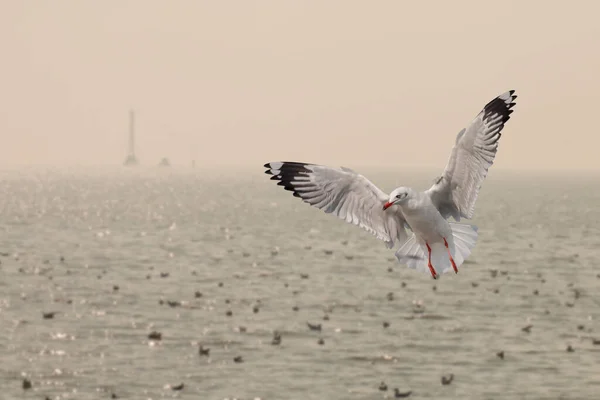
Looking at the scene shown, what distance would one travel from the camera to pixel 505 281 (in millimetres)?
105750

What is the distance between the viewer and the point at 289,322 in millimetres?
82938

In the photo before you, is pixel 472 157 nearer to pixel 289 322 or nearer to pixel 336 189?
pixel 336 189

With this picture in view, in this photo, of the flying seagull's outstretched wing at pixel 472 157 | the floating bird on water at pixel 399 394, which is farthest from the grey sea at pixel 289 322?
the flying seagull's outstretched wing at pixel 472 157

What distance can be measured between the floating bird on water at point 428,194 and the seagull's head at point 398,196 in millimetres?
166

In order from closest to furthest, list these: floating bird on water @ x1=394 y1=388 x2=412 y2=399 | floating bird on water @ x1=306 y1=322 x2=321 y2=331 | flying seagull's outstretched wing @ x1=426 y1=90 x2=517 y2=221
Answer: flying seagull's outstretched wing @ x1=426 y1=90 x2=517 y2=221 < floating bird on water @ x1=394 y1=388 x2=412 y2=399 < floating bird on water @ x1=306 y1=322 x2=321 y2=331

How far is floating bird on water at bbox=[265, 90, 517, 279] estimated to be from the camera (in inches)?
490

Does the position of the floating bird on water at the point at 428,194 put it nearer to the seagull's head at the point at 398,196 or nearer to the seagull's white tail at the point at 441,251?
the seagull's white tail at the point at 441,251

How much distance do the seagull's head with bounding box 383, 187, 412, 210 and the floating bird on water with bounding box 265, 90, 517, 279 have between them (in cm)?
17

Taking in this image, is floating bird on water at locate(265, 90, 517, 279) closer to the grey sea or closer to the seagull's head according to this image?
the seagull's head

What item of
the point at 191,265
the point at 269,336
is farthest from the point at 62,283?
the point at 269,336

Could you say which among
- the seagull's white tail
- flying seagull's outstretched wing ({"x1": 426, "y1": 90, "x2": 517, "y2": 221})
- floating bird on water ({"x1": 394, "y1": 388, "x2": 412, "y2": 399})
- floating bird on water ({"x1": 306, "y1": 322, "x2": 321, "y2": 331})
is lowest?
→ floating bird on water ({"x1": 394, "y1": 388, "x2": 412, "y2": 399})

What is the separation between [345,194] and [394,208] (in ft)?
2.52

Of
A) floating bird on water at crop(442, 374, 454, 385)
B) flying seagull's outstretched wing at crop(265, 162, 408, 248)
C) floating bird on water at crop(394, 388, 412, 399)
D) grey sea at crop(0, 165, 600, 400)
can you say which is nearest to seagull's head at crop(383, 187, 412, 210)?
flying seagull's outstretched wing at crop(265, 162, 408, 248)

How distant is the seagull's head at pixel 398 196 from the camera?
11.8m
